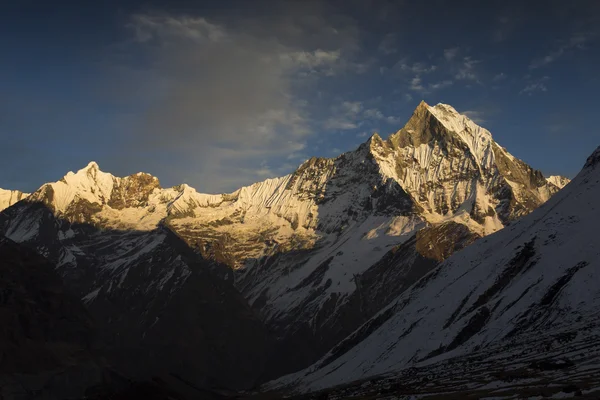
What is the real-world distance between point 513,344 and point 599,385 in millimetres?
79902

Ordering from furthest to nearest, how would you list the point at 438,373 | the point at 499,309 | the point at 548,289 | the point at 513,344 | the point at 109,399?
the point at 499,309 → the point at 548,289 → the point at 513,344 → the point at 438,373 → the point at 109,399

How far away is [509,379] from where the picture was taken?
99.8 m

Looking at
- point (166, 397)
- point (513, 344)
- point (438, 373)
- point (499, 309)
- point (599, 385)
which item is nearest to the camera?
point (599, 385)

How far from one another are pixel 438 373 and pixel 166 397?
55.6 meters

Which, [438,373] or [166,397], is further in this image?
[438,373]

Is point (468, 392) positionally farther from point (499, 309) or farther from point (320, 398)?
point (499, 309)

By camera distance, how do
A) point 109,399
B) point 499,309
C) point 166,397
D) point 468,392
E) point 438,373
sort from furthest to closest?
point 499,309 → point 438,373 → point 166,397 → point 109,399 → point 468,392

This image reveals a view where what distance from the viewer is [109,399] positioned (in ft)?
391

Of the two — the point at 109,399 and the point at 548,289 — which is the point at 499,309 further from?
the point at 109,399

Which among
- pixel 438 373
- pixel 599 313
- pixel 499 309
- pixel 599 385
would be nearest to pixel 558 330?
pixel 599 313

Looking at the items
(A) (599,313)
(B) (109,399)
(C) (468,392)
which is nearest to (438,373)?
(A) (599,313)

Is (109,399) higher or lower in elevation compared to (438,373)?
higher

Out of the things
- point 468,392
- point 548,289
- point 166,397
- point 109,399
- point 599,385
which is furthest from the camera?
point 548,289

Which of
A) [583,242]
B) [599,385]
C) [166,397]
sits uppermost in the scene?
[583,242]
